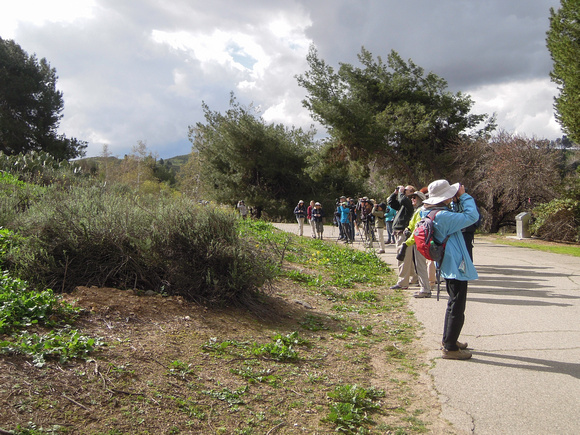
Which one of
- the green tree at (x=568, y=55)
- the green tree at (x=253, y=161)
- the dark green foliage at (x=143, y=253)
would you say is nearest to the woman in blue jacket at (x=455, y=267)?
the dark green foliage at (x=143, y=253)

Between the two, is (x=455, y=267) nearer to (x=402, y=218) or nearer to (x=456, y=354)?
(x=456, y=354)

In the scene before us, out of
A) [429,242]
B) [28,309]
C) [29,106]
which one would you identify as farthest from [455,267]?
[29,106]

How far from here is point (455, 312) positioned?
5.00 m

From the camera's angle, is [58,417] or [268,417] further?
[268,417]

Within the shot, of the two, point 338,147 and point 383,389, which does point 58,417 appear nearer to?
point 383,389

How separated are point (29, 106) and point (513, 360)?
4252 centimetres

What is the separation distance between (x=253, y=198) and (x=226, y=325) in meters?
31.6

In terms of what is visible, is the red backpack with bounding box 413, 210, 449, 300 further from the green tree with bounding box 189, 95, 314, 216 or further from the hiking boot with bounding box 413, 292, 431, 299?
the green tree with bounding box 189, 95, 314, 216

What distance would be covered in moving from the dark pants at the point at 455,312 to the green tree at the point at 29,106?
38010 mm

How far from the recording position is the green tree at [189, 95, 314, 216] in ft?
120

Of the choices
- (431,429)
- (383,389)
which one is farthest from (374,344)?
(431,429)

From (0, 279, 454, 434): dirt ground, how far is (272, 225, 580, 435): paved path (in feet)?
0.84

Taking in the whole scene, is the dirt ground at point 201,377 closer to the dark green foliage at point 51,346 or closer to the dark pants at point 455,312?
the dark green foliage at point 51,346

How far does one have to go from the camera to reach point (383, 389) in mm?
4277
